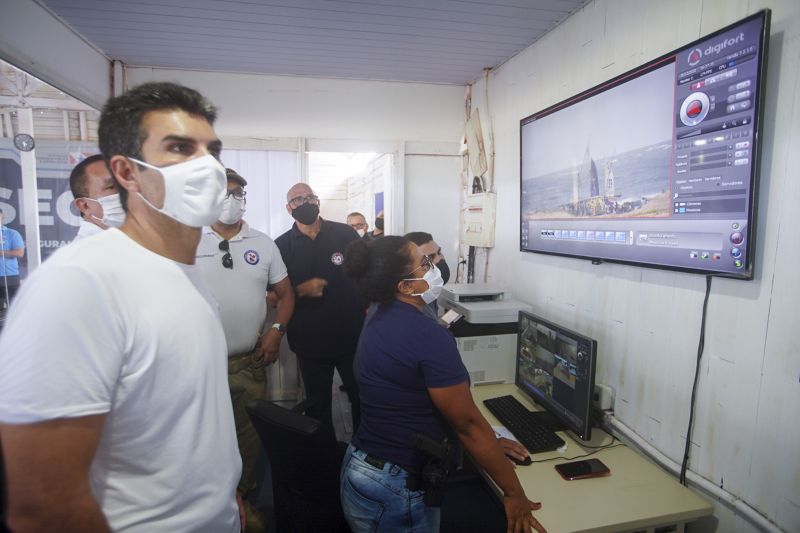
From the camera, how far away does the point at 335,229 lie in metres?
2.73

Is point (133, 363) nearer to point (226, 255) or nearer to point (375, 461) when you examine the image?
point (375, 461)

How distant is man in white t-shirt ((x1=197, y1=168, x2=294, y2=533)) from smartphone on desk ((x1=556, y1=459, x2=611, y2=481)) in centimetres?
149

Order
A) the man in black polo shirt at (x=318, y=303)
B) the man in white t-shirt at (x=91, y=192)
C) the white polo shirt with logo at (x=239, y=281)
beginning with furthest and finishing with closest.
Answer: the man in black polo shirt at (x=318, y=303)
the white polo shirt with logo at (x=239, y=281)
the man in white t-shirt at (x=91, y=192)

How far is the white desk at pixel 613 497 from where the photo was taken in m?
1.25

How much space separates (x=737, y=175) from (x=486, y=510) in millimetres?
1987

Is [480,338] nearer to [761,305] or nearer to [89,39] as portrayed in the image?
[761,305]

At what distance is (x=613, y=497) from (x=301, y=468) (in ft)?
3.48

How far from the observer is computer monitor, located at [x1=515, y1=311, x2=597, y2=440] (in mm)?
1542

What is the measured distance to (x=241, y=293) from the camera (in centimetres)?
213

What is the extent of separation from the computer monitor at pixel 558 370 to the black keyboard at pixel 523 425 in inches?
3.4

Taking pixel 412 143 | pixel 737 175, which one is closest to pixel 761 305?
pixel 737 175

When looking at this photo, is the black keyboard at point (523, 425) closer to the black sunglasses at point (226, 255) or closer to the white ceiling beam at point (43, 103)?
the black sunglasses at point (226, 255)

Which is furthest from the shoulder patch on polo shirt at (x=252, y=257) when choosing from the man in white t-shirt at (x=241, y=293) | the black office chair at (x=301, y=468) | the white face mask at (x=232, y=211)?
the black office chair at (x=301, y=468)

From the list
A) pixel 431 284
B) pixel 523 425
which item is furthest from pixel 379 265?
pixel 523 425
